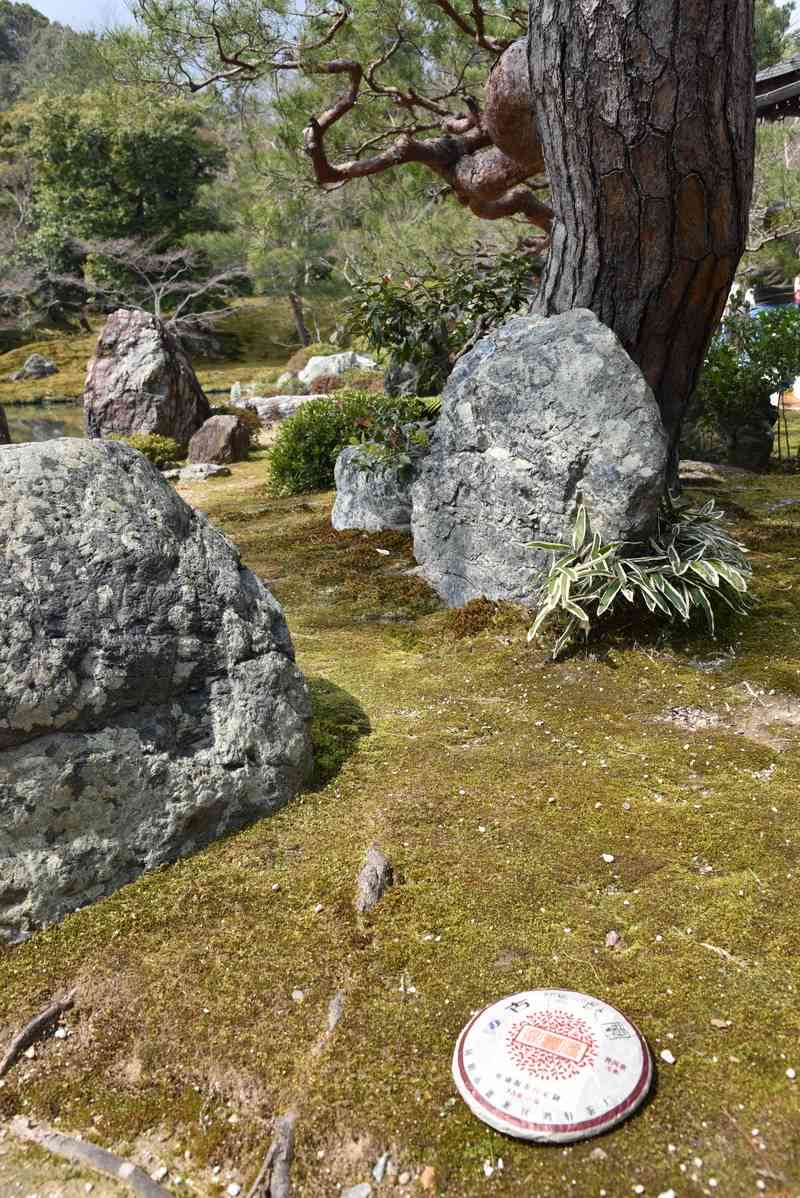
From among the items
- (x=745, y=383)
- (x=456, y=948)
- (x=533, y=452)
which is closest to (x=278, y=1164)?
(x=456, y=948)

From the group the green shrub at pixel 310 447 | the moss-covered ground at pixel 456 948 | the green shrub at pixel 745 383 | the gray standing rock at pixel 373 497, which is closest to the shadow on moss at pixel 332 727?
the moss-covered ground at pixel 456 948

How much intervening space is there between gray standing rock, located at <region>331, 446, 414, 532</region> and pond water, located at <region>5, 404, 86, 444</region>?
32.6 feet

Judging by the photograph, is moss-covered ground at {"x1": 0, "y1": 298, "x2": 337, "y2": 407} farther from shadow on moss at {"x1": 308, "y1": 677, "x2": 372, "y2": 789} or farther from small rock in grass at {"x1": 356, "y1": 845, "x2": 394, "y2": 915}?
small rock in grass at {"x1": 356, "y1": 845, "x2": 394, "y2": 915}

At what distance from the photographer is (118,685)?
243 cm

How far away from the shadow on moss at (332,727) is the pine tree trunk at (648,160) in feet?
8.02

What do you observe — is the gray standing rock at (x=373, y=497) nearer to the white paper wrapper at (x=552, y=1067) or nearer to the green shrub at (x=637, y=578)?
the green shrub at (x=637, y=578)

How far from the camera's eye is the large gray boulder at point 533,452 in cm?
396

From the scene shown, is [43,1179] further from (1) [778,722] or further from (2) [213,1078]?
(1) [778,722]

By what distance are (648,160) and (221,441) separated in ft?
28.8

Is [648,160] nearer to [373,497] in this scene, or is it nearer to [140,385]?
[373,497]

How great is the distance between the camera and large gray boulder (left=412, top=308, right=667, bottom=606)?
396cm

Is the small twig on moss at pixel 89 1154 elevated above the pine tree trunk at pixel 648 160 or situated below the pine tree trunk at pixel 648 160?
below

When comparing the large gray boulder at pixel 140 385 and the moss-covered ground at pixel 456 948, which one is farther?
the large gray boulder at pixel 140 385

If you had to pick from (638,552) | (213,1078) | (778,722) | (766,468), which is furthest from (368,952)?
(766,468)
